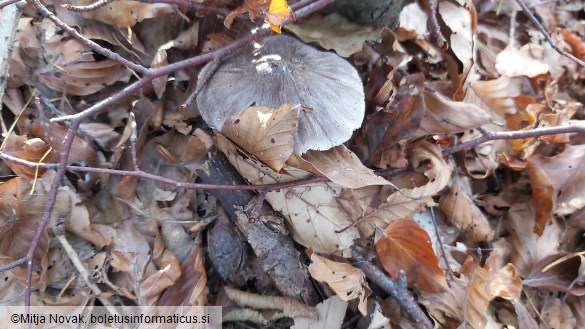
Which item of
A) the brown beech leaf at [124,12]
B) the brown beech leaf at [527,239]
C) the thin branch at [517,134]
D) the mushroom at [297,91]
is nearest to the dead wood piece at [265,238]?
the mushroom at [297,91]

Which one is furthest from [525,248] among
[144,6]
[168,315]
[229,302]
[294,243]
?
[144,6]

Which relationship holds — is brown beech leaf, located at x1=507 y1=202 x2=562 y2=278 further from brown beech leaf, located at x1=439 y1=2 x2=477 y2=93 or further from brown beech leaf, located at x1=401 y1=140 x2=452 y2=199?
brown beech leaf, located at x1=439 y1=2 x2=477 y2=93

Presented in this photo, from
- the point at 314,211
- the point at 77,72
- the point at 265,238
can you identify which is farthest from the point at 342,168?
the point at 77,72

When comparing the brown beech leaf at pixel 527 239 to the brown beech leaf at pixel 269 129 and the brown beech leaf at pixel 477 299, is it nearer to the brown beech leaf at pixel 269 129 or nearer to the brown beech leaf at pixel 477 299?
the brown beech leaf at pixel 477 299

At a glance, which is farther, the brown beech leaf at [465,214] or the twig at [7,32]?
the brown beech leaf at [465,214]

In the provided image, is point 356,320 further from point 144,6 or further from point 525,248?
point 144,6

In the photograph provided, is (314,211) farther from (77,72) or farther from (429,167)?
(77,72)

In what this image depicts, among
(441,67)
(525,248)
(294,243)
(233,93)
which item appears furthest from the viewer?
(441,67)
